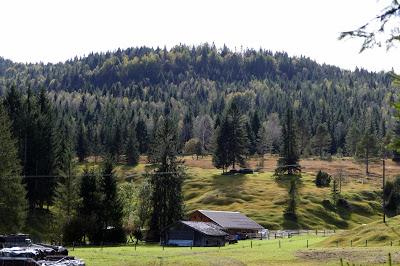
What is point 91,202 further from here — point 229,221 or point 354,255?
point 354,255

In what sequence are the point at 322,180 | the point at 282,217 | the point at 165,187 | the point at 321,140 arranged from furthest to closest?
the point at 321,140, the point at 322,180, the point at 282,217, the point at 165,187

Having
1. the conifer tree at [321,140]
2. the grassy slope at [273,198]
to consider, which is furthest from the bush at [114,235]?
the conifer tree at [321,140]

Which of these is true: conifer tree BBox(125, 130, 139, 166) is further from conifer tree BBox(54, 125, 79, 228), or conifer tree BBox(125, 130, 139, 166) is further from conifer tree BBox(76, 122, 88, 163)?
conifer tree BBox(54, 125, 79, 228)

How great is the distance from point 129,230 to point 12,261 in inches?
1936

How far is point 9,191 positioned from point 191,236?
2458 cm

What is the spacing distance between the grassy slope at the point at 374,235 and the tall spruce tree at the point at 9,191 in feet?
122

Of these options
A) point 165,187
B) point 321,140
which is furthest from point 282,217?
point 321,140

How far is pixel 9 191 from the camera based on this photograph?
72750mm

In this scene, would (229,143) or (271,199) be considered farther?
(229,143)

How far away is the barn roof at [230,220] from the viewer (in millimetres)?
90625

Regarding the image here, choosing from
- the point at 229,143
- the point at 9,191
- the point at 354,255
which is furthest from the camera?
the point at 229,143

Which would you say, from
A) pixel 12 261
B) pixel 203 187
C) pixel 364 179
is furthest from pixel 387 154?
pixel 12 261

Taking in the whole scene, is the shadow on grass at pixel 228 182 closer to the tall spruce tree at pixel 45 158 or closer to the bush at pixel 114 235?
the tall spruce tree at pixel 45 158

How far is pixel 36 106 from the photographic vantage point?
338ft
